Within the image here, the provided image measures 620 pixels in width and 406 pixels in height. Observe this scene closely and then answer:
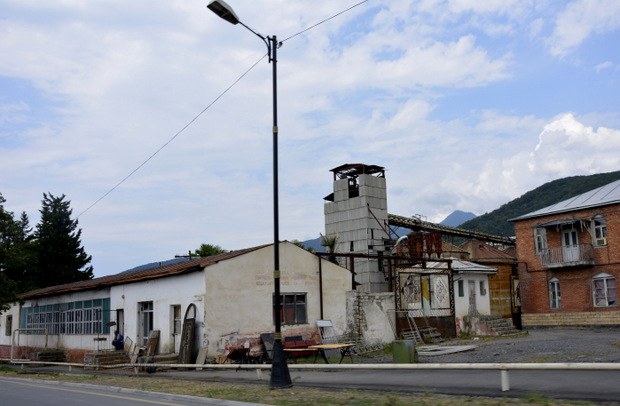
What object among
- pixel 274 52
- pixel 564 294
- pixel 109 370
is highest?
pixel 274 52

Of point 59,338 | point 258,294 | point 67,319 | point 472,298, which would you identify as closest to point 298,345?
point 258,294

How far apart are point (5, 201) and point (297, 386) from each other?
79.5ft

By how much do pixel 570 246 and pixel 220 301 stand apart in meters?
24.0

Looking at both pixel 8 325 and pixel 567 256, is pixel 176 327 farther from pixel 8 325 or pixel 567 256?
pixel 567 256

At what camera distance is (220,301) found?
21.6m

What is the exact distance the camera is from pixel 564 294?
3644cm

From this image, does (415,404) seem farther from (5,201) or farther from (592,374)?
(5,201)

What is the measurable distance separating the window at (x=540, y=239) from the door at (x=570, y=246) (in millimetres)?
1333

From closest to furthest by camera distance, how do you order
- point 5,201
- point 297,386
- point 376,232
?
point 297,386
point 5,201
point 376,232

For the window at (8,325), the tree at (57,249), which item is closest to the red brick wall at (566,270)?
the window at (8,325)

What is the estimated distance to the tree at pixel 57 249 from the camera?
62.7m

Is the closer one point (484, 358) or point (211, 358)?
point (484, 358)

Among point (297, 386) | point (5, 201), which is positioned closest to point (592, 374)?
point (297, 386)

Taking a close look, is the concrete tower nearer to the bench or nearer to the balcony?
the balcony
